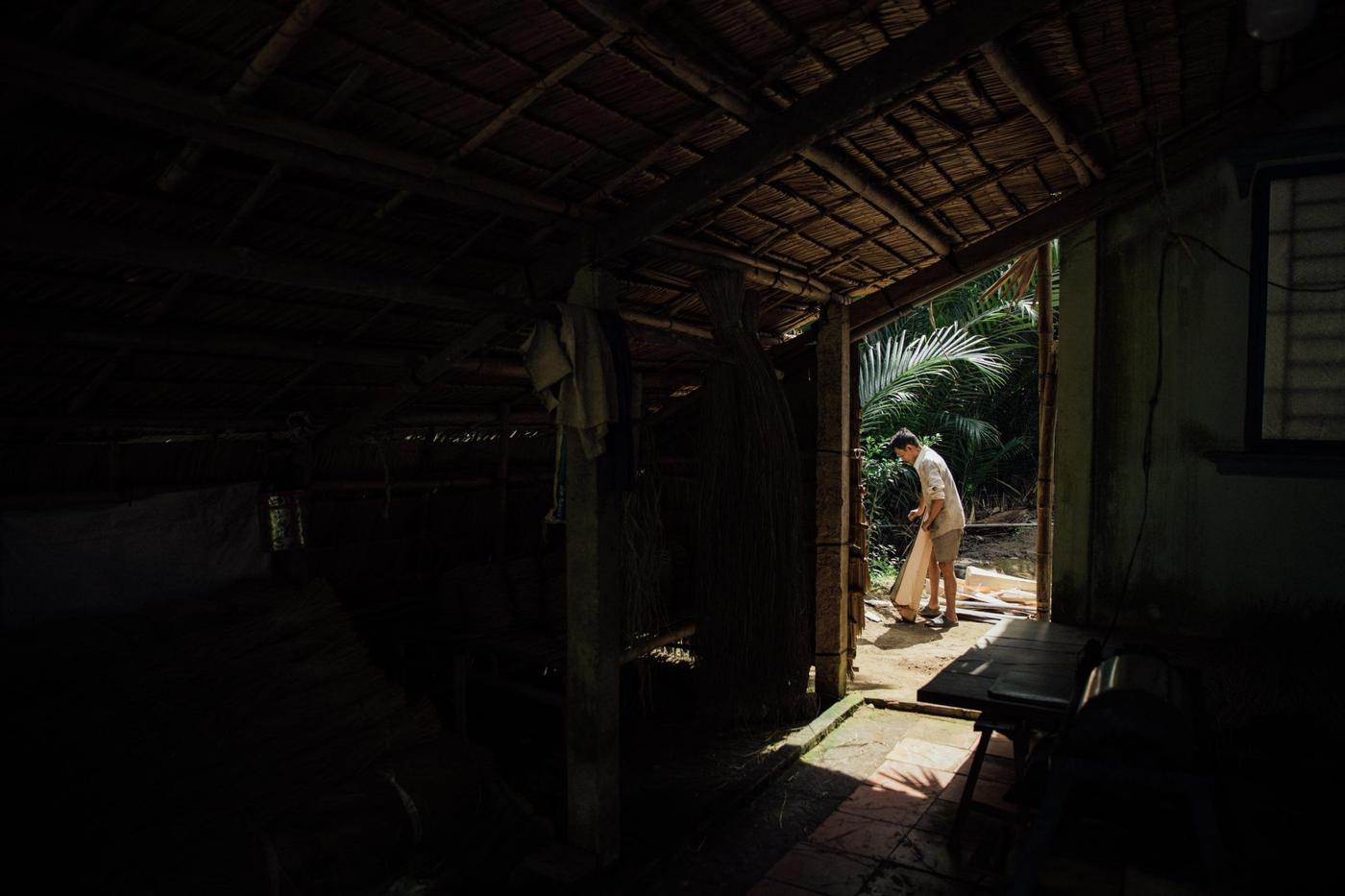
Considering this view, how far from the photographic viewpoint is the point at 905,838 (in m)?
4.19

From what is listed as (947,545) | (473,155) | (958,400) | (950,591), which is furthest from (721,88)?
(958,400)

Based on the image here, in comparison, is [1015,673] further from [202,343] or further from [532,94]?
[202,343]

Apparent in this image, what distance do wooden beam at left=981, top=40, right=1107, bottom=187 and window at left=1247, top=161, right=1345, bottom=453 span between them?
0.91 m

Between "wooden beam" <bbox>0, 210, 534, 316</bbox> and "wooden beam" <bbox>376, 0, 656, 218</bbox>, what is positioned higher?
"wooden beam" <bbox>376, 0, 656, 218</bbox>

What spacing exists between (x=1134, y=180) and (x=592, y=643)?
13.2ft

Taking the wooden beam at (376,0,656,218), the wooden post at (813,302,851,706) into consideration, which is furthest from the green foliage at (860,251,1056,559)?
the wooden beam at (376,0,656,218)

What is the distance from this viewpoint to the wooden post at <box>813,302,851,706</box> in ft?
19.9

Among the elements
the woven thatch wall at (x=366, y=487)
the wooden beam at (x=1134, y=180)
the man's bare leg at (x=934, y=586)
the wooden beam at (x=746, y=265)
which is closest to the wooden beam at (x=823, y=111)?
the wooden beam at (x=746, y=265)

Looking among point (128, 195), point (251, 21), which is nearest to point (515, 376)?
point (128, 195)

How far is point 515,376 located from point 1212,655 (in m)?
4.06

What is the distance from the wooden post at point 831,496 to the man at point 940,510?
2.39 metres

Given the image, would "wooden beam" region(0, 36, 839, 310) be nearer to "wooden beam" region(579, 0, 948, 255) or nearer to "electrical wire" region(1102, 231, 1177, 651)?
"wooden beam" region(579, 0, 948, 255)

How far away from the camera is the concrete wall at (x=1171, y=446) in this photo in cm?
464

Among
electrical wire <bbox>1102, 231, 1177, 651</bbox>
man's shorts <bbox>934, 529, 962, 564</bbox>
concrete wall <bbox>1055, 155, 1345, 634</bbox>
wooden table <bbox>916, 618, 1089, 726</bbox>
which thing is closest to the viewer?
wooden table <bbox>916, 618, 1089, 726</bbox>
